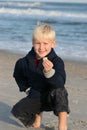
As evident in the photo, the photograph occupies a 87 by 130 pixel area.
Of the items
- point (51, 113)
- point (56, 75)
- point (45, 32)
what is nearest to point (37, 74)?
point (56, 75)

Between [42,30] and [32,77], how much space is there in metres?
0.48

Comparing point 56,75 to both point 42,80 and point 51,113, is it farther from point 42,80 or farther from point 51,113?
point 51,113

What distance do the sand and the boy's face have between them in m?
0.80

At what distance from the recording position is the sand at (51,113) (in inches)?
205

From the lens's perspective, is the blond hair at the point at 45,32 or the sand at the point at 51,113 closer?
the blond hair at the point at 45,32

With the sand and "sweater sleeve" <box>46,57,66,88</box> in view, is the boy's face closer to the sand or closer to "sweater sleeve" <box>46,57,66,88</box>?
"sweater sleeve" <box>46,57,66,88</box>

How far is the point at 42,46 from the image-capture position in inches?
187

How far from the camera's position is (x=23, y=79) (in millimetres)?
4980

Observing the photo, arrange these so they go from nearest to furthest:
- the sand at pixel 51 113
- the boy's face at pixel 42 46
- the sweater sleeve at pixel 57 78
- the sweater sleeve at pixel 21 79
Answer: the sweater sleeve at pixel 57 78 → the boy's face at pixel 42 46 → the sweater sleeve at pixel 21 79 → the sand at pixel 51 113

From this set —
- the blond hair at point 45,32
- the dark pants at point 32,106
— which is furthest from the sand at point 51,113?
the blond hair at point 45,32

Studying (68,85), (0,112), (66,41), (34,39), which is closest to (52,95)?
(34,39)

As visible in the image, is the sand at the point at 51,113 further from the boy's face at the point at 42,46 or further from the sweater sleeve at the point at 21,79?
the boy's face at the point at 42,46

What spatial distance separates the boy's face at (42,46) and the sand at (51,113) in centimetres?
80

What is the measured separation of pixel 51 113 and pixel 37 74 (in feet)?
3.13
